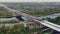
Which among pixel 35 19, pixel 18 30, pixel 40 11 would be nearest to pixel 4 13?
pixel 18 30

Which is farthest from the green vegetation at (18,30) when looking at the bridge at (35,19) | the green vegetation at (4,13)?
the green vegetation at (4,13)

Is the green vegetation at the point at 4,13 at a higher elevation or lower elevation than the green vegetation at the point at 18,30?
higher

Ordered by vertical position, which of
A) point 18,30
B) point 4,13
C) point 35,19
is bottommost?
point 18,30

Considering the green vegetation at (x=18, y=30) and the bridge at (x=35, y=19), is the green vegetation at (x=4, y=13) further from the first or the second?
the green vegetation at (x=18, y=30)

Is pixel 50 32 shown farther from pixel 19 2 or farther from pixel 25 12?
pixel 19 2

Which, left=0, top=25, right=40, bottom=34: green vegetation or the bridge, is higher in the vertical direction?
the bridge

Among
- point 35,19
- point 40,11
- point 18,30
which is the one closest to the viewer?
point 18,30

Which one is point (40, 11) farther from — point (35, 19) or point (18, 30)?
point (18, 30)

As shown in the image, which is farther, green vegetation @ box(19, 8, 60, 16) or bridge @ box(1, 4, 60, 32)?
green vegetation @ box(19, 8, 60, 16)

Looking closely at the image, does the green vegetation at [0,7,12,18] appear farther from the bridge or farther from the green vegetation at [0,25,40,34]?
the green vegetation at [0,25,40,34]

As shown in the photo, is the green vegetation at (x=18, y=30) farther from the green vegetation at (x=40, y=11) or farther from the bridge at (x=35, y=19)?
the green vegetation at (x=40, y=11)

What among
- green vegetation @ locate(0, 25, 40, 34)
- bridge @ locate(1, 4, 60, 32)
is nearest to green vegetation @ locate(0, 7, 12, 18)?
bridge @ locate(1, 4, 60, 32)

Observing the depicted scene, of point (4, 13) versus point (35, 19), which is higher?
point (4, 13)

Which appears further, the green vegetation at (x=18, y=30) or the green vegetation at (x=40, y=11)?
the green vegetation at (x=40, y=11)
